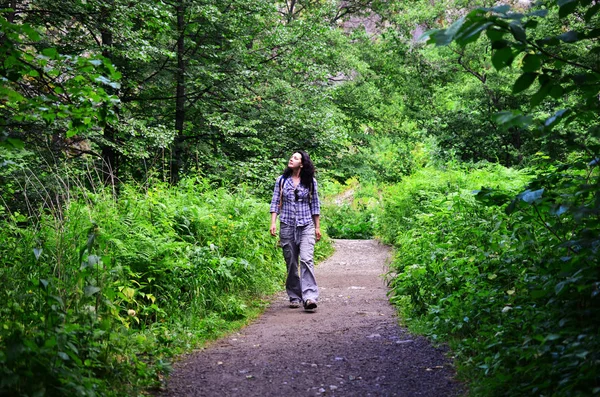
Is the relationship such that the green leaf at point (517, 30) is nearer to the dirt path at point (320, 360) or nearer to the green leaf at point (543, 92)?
the green leaf at point (543, 92)

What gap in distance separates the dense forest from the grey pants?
592 mm

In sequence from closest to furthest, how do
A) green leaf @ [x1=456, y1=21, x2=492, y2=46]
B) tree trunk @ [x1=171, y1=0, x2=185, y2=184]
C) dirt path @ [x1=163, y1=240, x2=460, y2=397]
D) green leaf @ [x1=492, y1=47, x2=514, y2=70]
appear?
green leaf @ [x1=456, y1=21, x2=492, y2=46], green leaf @ [x1=492, y1=47, x2=514, y2=70], dirt path @ [x1=163, y1=240, x2=460, y2=397], tree trunk @ [x1=171, y1=0, x2=185, y2=184]

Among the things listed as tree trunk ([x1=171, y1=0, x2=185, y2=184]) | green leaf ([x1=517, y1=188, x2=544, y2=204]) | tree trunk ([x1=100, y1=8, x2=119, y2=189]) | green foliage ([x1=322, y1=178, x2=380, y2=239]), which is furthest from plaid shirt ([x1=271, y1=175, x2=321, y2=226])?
green foliage ([x1=322, y1=178, x2=380, y2=239])

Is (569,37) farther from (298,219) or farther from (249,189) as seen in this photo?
(249,189)

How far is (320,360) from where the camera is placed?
208 inches

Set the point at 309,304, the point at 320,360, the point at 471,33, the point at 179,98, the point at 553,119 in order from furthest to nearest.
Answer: the point at 179,98 < the point at 309,304 < the point at 320,360 < the point at 553,119 < the point at 471,33

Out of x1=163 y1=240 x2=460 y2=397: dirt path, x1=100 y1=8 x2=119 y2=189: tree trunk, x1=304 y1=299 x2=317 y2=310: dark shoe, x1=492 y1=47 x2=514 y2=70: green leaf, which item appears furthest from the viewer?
x1=100 y1=8 x2=119 y2=189: tree trunk

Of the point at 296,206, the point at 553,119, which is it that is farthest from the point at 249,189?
the point at 553,119

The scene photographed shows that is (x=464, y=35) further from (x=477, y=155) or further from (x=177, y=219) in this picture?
(x=477, y=155)

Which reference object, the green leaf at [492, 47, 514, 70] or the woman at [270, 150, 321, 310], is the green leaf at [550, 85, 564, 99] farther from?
the woman at [270, 150, 321, 310]

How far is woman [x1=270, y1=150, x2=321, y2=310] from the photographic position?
317 inches

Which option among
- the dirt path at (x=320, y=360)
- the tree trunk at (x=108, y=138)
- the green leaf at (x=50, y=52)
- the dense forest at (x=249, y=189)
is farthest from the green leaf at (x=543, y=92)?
the tree trunk at (x=108, y=138)

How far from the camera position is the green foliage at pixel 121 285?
3539mm

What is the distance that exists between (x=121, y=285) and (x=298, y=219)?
120 inches
